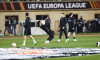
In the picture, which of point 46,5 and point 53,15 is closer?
point 53,15

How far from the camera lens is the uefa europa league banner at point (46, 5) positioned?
54.4 meters

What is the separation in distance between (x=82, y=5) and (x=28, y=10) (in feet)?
24.5

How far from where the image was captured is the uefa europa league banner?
54.4 metres

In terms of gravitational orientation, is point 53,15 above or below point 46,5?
below

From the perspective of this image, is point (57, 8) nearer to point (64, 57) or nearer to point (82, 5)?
point (82, 5)

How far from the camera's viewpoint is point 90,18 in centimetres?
5494

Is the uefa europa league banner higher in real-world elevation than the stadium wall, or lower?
higher

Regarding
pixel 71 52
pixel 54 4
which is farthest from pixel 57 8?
pixel 71 52

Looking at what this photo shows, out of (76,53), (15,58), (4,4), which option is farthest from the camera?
(4,4)

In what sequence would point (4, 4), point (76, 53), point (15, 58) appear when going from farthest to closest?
point (4, 4) → point (76, 53) → point (15, 58)

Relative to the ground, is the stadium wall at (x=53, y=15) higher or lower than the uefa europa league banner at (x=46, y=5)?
lower

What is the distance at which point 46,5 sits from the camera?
5519 centimetres

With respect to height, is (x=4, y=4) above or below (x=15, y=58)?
below

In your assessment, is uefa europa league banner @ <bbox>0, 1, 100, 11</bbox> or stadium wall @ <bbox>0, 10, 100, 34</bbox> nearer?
stadium wall @ <bbox>0, 10, 100, 34</bbox>
